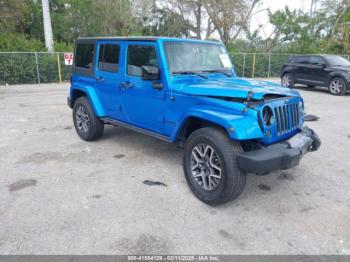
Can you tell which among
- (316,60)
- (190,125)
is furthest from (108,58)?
(316,60)

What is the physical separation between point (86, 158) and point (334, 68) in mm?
11346

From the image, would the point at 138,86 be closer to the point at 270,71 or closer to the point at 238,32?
the point at 270,71

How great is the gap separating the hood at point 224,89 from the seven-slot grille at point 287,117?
0.61ft

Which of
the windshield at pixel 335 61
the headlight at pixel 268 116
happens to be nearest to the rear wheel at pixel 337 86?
the windshield at pixel 335 61

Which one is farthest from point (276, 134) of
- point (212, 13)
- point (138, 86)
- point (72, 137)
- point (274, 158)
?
point (212, 13)

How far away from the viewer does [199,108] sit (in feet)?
11.4

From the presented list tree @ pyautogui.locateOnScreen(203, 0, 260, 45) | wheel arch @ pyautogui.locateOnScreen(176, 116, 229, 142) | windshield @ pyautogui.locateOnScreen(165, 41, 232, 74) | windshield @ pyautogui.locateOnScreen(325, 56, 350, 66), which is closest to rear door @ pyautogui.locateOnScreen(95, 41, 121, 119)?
windshield @ pyautogui.locateOnScreen(165, 41, 232, 74)

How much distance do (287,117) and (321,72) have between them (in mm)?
10635

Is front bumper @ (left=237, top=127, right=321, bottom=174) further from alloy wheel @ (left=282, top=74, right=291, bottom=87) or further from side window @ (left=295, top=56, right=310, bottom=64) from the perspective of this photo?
alloy wheel @ (left=282, top=74, right=291, bottom=87)

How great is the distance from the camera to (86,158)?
4.86 m

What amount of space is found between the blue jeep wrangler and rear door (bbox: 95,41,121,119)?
16mm

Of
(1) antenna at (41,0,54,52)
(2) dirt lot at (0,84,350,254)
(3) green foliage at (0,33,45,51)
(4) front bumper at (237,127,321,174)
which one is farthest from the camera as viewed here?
(1) antenna at (41,0,54,52)

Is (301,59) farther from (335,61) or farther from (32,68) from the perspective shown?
(32,68)

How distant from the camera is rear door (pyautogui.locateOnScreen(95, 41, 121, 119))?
4762mm
